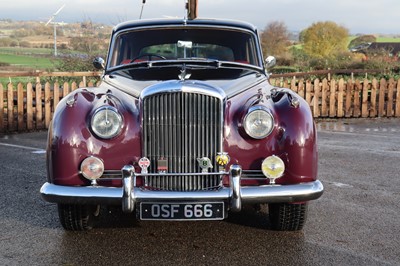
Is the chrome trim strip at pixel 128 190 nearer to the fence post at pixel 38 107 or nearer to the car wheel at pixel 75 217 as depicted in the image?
the car wheel at pixel 75 217

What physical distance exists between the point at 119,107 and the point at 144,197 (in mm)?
845

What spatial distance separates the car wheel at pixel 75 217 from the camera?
16.0ft

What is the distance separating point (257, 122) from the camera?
462 cm

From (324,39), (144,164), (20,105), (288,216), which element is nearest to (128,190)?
(144,164)

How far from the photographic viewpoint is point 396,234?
16.5 ft

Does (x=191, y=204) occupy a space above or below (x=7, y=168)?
above

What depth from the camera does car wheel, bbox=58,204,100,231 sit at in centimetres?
488

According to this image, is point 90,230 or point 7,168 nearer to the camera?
point 90,230

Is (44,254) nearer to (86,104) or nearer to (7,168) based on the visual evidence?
(86,104)

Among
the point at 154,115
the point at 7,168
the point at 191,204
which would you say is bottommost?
the point at 7,168

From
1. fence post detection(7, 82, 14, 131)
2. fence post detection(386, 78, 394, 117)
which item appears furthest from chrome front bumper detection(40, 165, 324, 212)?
fence post detection(386, 78, 394, 117)

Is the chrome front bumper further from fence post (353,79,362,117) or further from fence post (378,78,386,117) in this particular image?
fence post (378,78,386,117)

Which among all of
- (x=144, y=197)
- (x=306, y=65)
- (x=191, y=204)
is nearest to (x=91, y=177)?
(x=144, y=197)

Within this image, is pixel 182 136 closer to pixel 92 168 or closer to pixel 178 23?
pixel 92 168
